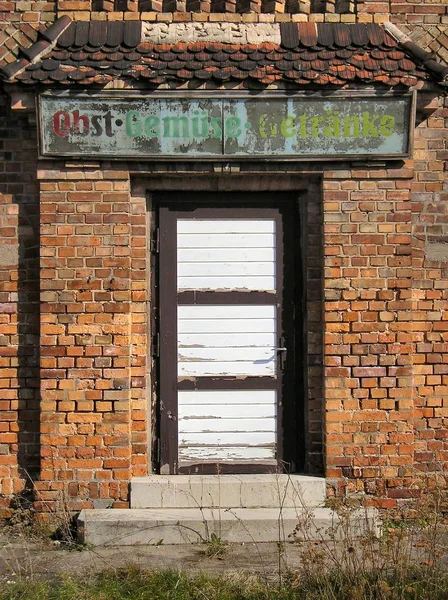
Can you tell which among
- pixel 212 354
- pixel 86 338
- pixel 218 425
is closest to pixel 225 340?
pixel 212 354

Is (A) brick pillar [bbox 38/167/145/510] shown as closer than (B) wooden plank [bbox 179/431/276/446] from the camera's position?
Yes

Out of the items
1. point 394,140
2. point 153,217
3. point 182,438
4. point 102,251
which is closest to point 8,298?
point 102,251

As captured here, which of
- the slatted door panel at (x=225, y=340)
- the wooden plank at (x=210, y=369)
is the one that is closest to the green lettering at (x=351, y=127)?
the slatted door panel at (x=225, y=340)

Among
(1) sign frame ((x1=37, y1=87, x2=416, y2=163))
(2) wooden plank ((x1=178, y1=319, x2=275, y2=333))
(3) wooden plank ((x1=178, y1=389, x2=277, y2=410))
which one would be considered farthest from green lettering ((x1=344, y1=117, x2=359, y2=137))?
(3) wooden plank ((x1=178, y1=389, x2=277, y2=410))

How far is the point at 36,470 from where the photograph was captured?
6027mm

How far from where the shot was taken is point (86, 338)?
19.2 feet

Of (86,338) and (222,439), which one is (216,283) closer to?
(86,338)

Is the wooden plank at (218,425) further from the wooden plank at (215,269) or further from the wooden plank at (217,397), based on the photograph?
the wooden plank at (215,269)

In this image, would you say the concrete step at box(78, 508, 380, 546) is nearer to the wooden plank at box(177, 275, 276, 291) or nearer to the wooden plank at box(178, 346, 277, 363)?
the wooden plank at box(178, 346, 277, 363)

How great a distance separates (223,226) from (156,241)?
0.57 metres

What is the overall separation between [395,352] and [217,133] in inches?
88.8

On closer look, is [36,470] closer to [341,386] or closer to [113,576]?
[113,576]

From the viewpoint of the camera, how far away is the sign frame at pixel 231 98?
5758mm

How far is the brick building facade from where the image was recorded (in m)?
5.79
